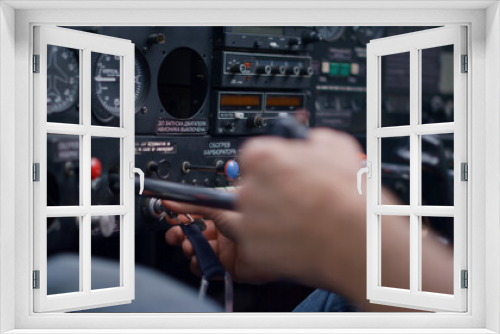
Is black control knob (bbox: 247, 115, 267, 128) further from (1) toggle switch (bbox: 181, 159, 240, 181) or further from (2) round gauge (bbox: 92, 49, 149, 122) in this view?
(2) round gauge (bbox: 92, 49, 149, 122)

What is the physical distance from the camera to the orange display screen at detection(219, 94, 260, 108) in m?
3.57

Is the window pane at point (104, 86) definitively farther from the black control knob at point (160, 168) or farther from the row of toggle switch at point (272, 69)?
the row of toggle switch at point (272, 69)

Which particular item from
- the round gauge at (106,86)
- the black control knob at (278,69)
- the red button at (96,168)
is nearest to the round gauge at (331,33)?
the black control knob at (278,69)

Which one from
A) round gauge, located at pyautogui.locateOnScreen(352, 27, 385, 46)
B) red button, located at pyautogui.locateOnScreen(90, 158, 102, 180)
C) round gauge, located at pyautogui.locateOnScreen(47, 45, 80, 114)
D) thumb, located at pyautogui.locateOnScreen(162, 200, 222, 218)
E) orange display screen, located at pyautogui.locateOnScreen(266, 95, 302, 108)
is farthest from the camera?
round gauge, located at pyautogui.locateOnScreen(352, 27, 385, 46)

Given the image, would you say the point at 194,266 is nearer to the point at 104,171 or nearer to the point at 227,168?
the point at 227,168

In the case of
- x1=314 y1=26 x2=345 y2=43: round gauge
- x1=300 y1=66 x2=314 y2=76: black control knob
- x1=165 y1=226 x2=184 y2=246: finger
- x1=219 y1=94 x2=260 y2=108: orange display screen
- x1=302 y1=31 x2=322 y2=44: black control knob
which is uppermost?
x1=314 y1=26 x2=345 y2=43: round gauge

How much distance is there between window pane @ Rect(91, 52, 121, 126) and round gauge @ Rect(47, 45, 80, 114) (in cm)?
11

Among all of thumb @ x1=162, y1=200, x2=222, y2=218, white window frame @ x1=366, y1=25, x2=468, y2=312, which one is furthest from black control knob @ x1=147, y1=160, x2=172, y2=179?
white window frame @ x1=366, y1=25, x2=468, y2=312

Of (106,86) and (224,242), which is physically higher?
(106,86)

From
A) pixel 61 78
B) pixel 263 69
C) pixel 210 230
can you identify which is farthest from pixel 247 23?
pixel 210 230

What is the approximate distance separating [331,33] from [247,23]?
1948mm

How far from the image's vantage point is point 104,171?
10.6 feet

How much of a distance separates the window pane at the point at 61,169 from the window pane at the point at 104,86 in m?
0.18

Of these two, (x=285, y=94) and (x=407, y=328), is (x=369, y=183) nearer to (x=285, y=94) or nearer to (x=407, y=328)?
(x=407, y=328)
